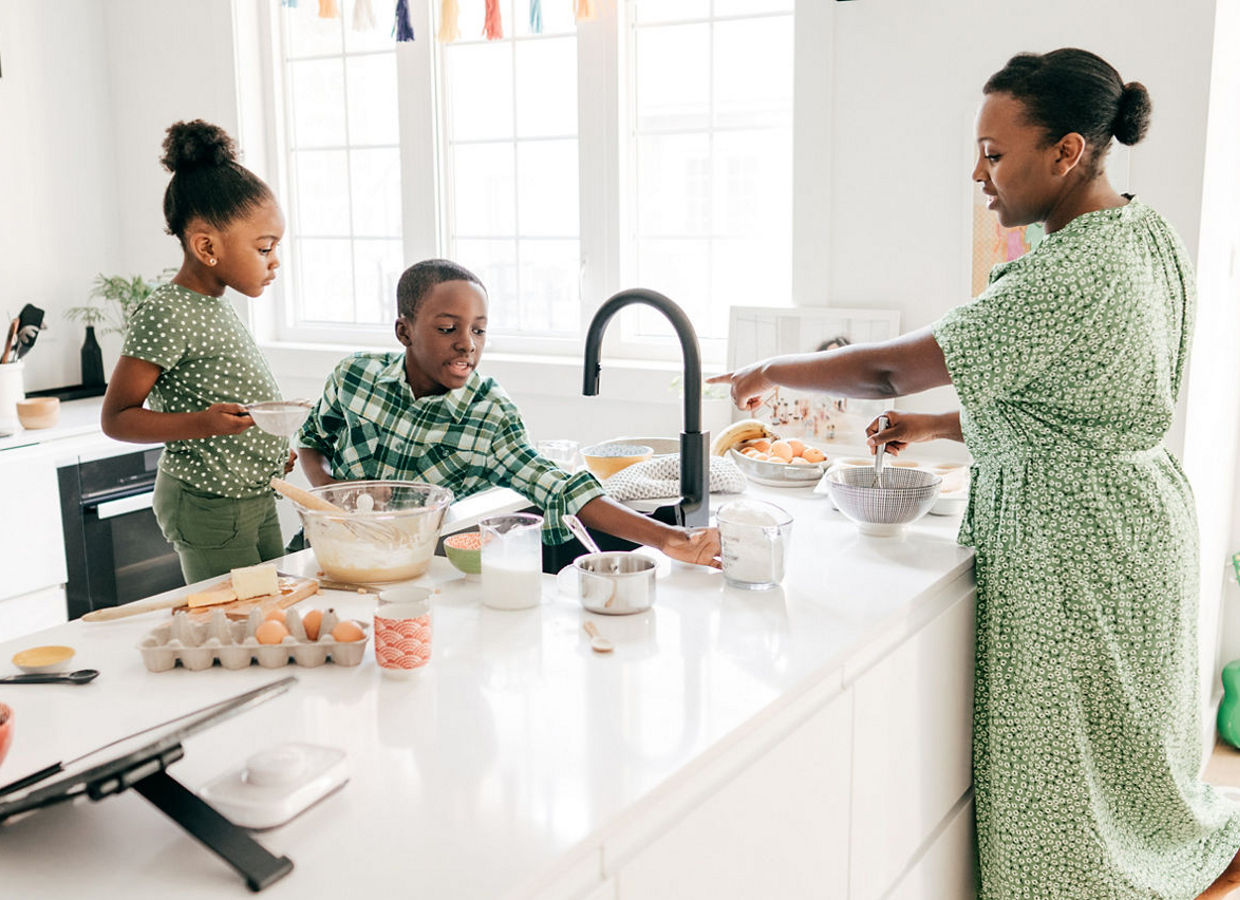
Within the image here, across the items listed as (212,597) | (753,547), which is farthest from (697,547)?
(212,597)

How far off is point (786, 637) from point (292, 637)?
586 millimetres

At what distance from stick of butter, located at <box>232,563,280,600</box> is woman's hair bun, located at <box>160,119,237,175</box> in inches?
36.8

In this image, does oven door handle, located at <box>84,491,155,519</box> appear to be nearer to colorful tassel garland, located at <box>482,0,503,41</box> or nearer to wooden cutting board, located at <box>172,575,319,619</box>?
colorful tassel garland, located at <box>482,0,503,41</box>

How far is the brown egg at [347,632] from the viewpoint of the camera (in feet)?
4.22

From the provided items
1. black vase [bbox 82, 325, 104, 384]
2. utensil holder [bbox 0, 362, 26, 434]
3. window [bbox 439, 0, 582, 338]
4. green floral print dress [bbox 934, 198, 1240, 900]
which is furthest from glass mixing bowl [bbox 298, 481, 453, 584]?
black vase [bbox 82, 325, 104, 384]

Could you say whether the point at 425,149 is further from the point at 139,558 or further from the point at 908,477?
the point at 908,477

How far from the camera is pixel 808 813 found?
1.34 metres

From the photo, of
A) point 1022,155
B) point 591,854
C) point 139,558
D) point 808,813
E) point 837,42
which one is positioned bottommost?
point 139,558

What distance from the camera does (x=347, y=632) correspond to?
1289 mm

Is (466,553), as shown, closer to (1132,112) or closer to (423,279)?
(423,279)

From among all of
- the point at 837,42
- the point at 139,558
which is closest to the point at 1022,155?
the point at 837,42

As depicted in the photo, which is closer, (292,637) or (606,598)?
(292,637)

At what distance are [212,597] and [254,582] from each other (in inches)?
2.1

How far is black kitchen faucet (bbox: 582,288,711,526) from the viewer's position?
174cm
